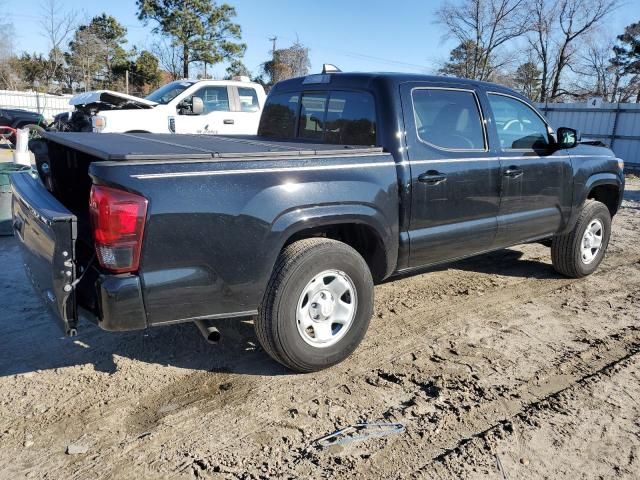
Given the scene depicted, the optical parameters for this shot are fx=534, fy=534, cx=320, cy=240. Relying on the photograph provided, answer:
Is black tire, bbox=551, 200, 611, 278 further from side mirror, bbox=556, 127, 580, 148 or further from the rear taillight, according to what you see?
the rear taillight

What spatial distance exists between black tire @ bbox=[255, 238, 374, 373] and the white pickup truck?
25.8 feet

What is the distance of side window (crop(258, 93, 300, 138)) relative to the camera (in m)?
4.78

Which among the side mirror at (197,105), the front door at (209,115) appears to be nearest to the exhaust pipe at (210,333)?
the side mirror at (197,105)

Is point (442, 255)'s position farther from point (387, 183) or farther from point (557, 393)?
point (557, 393)

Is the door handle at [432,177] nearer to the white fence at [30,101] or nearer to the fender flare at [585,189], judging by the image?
the fender flare at [585,189]

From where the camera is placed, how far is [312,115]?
4.55m

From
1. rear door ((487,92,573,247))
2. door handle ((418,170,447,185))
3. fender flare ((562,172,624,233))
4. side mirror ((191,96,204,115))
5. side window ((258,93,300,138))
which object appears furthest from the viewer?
side mirror ((191,96,204,115))

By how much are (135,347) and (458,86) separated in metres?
3.21

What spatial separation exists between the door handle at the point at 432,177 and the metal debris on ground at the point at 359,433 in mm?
1725

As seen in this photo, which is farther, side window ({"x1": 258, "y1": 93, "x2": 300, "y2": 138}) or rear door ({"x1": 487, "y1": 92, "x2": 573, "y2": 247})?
side window ({"x1": 258, "y1": 93, "x2": 300, "y2": 138})

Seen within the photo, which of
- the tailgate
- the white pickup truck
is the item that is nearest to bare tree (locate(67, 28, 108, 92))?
the white pickup truck

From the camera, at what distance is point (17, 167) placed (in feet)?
21.7

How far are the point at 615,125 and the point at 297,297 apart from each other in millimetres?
19320

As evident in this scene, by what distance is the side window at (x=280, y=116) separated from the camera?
188 inches
